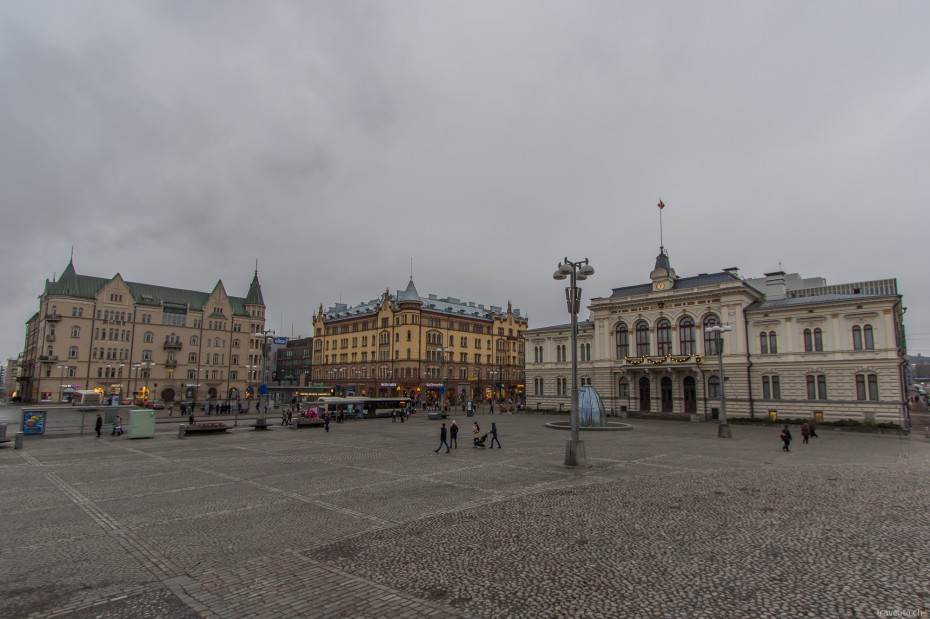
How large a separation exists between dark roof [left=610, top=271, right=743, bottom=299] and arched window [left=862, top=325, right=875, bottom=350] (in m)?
11.5

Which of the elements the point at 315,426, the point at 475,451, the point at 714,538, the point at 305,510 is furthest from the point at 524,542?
the point at 315,426

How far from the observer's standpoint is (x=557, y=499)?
47.1 feet

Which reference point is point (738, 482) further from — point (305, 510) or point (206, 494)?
point (206, 494)

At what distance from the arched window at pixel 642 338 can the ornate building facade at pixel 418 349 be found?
34.2 m

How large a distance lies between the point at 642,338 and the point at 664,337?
254 cm

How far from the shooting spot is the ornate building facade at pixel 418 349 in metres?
88.6

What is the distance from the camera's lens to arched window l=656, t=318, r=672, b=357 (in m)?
56.1

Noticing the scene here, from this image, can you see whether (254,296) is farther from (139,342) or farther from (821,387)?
(821,387)

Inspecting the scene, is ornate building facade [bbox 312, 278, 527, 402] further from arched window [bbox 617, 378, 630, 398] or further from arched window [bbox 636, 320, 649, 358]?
arched window [bbox 636, 320, 649, 358]

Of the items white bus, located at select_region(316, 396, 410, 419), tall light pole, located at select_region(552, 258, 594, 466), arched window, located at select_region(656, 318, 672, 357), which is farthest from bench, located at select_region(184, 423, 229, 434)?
arched window, located at select_region(656, 318, 672, 357)

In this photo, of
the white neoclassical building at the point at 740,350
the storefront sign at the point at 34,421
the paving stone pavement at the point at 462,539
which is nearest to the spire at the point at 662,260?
the white neoclassical building at the point at 740,350

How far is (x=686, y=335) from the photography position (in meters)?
55.0

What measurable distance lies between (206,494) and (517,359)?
3673 inches

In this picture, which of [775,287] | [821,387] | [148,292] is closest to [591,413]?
[821,387]
